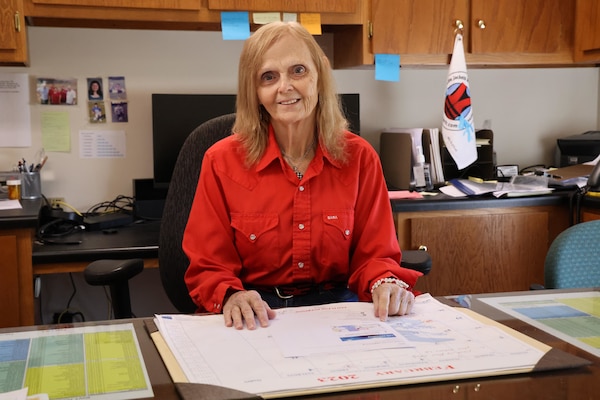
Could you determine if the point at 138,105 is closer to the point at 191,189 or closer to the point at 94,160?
the point at 94,160

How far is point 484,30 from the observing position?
9.77ft

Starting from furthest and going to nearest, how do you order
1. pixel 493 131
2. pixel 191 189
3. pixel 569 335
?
pixel 493 131 → pixel 191 189 → pixel 569 335

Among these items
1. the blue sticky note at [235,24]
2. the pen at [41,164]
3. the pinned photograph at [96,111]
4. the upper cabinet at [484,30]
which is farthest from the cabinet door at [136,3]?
the upper cabinet at [484,30]

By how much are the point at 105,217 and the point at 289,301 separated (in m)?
1.32

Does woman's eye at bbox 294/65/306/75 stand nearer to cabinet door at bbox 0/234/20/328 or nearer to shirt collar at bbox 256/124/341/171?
shirt collar at bbox 256/124/341/171

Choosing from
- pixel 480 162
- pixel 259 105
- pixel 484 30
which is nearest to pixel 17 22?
pixel 259 105

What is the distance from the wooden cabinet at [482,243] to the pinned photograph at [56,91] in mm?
1364

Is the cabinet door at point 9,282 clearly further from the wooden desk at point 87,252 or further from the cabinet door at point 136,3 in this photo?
the cabinet door at point 136,3

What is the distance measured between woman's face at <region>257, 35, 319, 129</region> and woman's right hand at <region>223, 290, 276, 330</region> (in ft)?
1.74

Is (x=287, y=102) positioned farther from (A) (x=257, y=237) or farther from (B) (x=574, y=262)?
(B) (x=574, y=262)

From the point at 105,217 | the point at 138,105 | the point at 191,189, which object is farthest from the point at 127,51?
the point at 191,189

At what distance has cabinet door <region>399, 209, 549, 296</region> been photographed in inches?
109

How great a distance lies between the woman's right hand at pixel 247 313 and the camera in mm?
1227

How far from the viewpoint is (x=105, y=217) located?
2.76 metres
